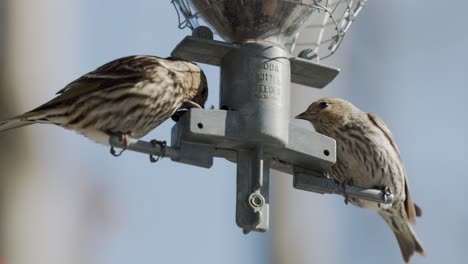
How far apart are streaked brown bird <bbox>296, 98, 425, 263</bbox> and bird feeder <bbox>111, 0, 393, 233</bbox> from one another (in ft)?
6.20

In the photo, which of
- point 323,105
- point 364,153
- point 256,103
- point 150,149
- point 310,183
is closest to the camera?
point 150,149

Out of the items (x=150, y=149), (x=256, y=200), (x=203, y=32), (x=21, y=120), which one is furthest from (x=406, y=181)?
(x=150, y=149)

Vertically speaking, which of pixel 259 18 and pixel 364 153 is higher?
pixel 259 18

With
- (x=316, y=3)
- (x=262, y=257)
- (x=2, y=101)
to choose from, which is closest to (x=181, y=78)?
(x=316, y=3)

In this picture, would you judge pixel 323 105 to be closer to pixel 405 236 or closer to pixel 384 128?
pixel 384 128

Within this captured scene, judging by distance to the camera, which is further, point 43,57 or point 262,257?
point 262,257

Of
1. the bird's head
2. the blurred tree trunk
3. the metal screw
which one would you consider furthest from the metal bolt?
the bird's head

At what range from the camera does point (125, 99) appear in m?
7.12

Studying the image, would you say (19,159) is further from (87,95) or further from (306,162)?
(306,162)

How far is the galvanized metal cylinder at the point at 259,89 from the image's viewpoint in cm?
633

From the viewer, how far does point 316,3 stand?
718 cm

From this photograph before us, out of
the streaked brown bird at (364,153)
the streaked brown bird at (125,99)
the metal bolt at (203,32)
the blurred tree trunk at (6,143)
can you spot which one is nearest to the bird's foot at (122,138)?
the streaked brown bird at (125,99)

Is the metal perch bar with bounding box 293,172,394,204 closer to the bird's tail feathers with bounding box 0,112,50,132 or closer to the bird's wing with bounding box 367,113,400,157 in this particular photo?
the bird's tail feathers with bounding box 0,112,50,132

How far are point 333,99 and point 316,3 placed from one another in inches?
111
